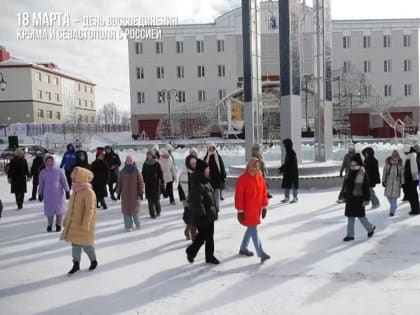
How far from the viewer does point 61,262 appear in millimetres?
6699

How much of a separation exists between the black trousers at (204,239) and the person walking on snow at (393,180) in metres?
4.88

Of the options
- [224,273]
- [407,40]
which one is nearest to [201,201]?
[224,273]

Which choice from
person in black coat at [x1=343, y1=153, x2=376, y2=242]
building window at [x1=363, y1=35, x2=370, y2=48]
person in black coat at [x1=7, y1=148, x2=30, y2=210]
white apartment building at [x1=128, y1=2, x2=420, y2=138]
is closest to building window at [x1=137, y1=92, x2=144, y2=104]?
white apartment building at [x1=128, y1=2, x2=420, y2=138]

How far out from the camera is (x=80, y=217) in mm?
5973

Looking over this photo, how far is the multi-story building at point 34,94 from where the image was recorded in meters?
60.1

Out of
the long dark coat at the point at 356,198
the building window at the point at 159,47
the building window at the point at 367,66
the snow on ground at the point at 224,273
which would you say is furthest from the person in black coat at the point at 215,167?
the building window at the point at 367,66

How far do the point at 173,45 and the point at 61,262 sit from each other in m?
45.9

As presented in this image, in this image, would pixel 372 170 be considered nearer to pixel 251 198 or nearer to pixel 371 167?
pixel 371 167

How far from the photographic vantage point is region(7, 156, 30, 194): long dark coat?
1176 centimetres

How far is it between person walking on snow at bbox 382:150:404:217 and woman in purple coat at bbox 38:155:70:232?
670cm

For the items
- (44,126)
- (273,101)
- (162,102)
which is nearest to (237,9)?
(162,102)

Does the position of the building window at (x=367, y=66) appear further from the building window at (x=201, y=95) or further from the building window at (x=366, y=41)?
the building window at (x=201, y=95)

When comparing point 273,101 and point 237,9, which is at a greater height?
point 237,9

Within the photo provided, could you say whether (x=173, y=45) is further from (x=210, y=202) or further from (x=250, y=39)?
(x=210, y=202)
